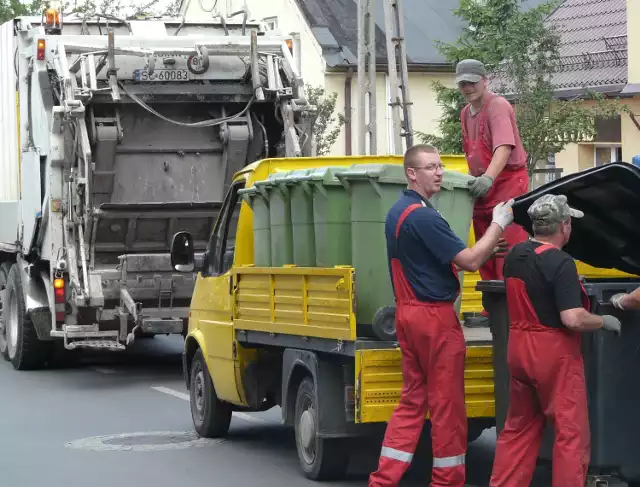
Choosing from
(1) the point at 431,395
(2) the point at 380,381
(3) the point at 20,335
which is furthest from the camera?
(3) the point at 20,335

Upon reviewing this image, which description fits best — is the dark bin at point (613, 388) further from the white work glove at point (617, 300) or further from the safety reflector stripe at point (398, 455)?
the safety reflector stripe at point (398, 455)

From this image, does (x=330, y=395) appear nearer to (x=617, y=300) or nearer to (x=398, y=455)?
(x=398, y=455)

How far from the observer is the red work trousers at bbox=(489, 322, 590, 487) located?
6.91 metres

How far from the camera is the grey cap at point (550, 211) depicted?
708 centimetres

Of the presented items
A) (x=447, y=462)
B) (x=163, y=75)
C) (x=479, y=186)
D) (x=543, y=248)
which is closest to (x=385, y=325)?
(x=447, y=462)

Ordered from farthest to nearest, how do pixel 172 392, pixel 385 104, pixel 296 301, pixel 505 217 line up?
pixel 385 104, pixel 172 392, pixel 296 301, pixel 505 217

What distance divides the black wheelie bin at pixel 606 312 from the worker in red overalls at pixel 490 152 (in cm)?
102

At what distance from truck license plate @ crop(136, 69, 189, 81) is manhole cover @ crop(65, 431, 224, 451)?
15.1 feet

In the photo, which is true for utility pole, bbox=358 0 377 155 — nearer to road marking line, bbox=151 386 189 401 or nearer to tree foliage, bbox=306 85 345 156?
road marking line, bbox=151 386 189 401

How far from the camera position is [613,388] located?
7.00m

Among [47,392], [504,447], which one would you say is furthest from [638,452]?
[47,392]

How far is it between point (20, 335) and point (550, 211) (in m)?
9.48

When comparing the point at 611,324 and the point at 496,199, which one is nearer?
the point at 611,324

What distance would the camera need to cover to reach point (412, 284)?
7.67m
